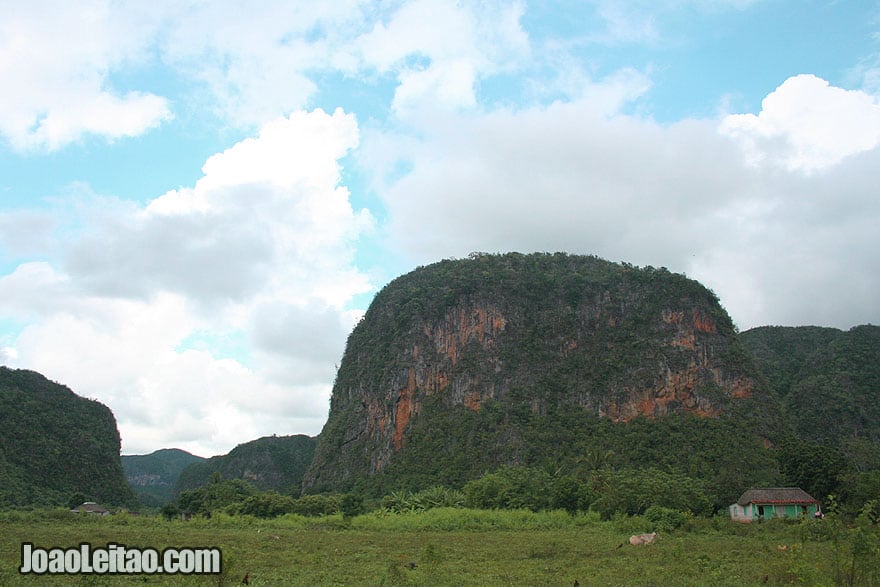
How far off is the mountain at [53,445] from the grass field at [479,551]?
109 feet

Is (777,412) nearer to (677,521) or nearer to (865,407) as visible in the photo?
(865,407)

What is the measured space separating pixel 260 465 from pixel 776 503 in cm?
8593

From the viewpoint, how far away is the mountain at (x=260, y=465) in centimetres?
10506

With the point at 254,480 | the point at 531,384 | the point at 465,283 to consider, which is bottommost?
the point at 254,480

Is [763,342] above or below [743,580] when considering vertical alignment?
above

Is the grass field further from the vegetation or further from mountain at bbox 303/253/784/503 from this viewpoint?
mountain at bbox 303/253/784/503

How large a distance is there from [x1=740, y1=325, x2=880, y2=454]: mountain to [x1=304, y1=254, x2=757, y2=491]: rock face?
10649 mm

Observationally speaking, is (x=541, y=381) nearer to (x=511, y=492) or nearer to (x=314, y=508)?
(x=511, y=492)

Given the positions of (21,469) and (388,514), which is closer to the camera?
(388,514)

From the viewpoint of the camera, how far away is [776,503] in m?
36.3

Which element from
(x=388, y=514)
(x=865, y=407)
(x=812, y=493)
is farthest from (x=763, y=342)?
(x=388, y=514)

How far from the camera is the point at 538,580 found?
1513 cm

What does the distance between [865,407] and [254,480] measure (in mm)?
82779

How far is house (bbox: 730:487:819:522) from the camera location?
36.3 m
